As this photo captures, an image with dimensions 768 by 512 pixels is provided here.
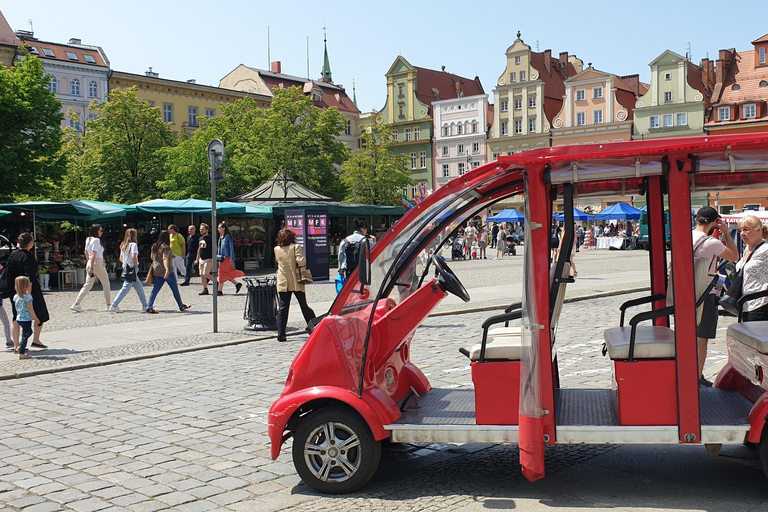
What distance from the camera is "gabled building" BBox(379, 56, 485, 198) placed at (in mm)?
85625

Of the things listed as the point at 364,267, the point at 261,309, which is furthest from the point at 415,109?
the point at 364,267

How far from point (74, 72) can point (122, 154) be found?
95.2 ft

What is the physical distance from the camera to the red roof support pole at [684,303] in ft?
15.1

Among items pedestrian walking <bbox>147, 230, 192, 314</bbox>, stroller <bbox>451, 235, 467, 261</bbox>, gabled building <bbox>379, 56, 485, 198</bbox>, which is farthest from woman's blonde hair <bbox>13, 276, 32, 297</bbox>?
gabled building <bbox>379, 56, 485, 198</bbox>

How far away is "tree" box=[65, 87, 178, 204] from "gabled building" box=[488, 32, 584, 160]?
39.0m

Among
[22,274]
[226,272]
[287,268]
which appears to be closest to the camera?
[22,274]

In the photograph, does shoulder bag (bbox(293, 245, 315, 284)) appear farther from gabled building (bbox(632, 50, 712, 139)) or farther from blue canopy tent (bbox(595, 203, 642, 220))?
gabled building (bbox(632, 50, 712, 139))

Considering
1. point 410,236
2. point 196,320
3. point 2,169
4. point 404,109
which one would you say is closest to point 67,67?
point 404,109

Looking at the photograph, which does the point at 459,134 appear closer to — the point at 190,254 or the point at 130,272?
the point at 190,254

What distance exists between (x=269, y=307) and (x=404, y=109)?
75.9m

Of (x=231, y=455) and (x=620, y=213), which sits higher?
(x=620, y=213)

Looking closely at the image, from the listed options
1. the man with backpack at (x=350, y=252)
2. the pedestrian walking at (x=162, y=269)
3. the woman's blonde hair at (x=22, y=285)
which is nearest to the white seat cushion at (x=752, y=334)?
the man with backpack at (x=350, y=252)

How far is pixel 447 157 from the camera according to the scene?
84938mm

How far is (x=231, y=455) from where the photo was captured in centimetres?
597
